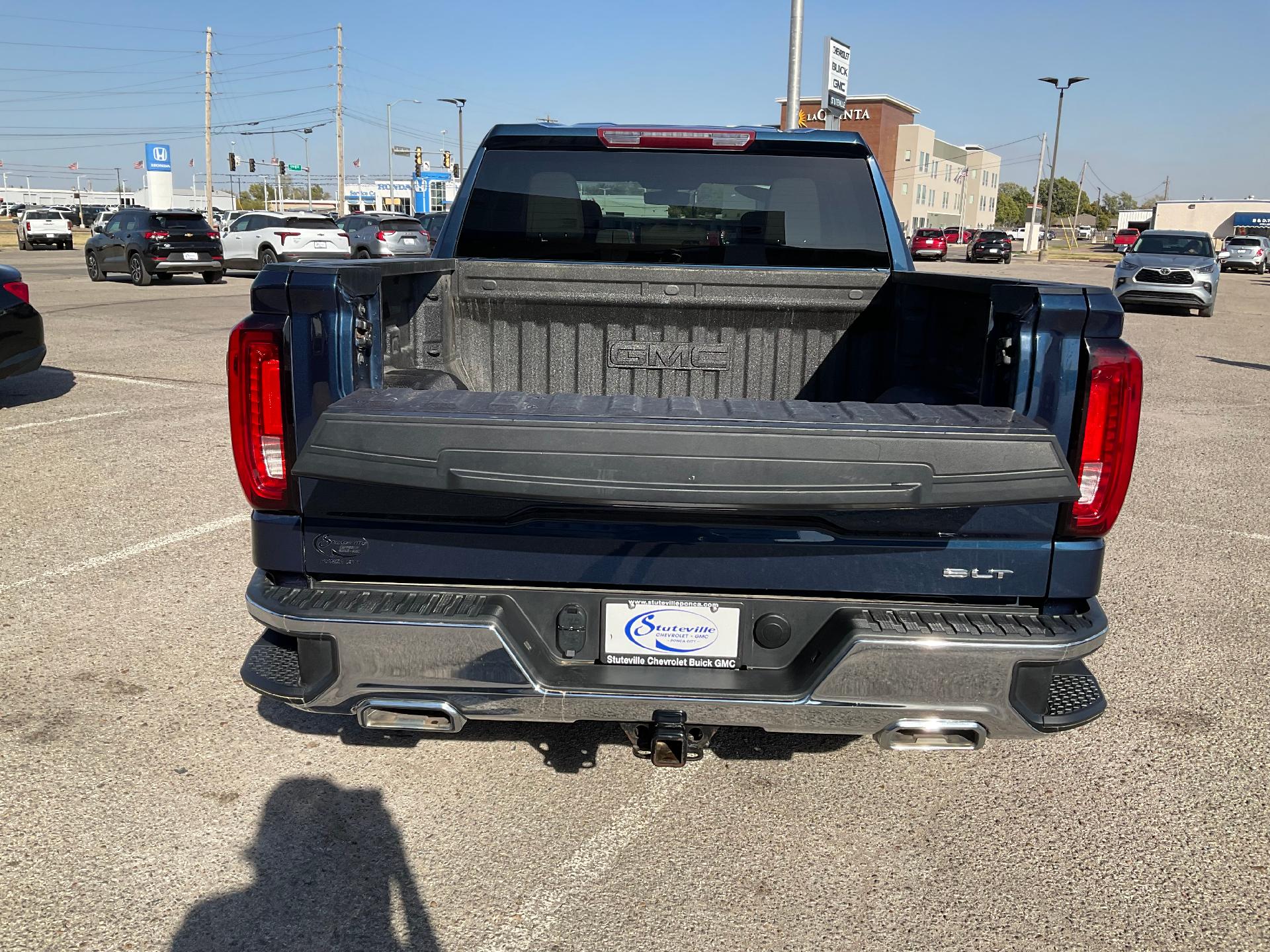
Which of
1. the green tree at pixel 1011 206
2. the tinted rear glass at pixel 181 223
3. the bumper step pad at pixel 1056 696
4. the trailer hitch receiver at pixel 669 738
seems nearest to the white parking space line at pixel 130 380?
the trailer hitch receiver at pixel 669 738

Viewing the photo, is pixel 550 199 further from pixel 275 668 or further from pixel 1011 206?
pixel 1011 206

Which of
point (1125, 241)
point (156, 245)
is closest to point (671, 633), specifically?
point (156, 245)

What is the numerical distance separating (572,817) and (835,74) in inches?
714

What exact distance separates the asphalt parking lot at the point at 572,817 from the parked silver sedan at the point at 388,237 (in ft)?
75.2

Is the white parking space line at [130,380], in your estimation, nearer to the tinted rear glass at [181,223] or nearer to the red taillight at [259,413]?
the red taillight at [259,413]

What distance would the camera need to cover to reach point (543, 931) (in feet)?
8.75

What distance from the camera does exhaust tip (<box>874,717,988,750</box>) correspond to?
106 inches

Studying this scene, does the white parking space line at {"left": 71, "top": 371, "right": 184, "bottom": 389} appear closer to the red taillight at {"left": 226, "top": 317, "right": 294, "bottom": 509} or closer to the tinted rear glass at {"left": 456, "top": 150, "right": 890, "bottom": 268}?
the tinted rear glass at {"left": 456, "top": 150, "right": 890, "bottom": 268}

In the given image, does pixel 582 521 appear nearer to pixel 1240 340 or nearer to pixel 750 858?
pixel 750 858

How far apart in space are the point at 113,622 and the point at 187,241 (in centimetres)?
2198

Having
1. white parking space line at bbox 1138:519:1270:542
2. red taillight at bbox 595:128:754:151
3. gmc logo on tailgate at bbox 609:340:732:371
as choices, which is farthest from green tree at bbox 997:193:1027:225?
gmc logo on tailgate at bbox 609:340:732:371

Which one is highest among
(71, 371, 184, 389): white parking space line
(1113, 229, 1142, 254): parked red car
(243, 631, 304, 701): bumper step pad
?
(1113, 229, 1142, 254): parked red car

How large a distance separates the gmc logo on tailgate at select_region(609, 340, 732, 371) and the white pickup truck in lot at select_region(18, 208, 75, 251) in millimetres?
48331

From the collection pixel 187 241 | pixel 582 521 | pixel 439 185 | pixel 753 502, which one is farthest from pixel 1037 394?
pixel 439 185
